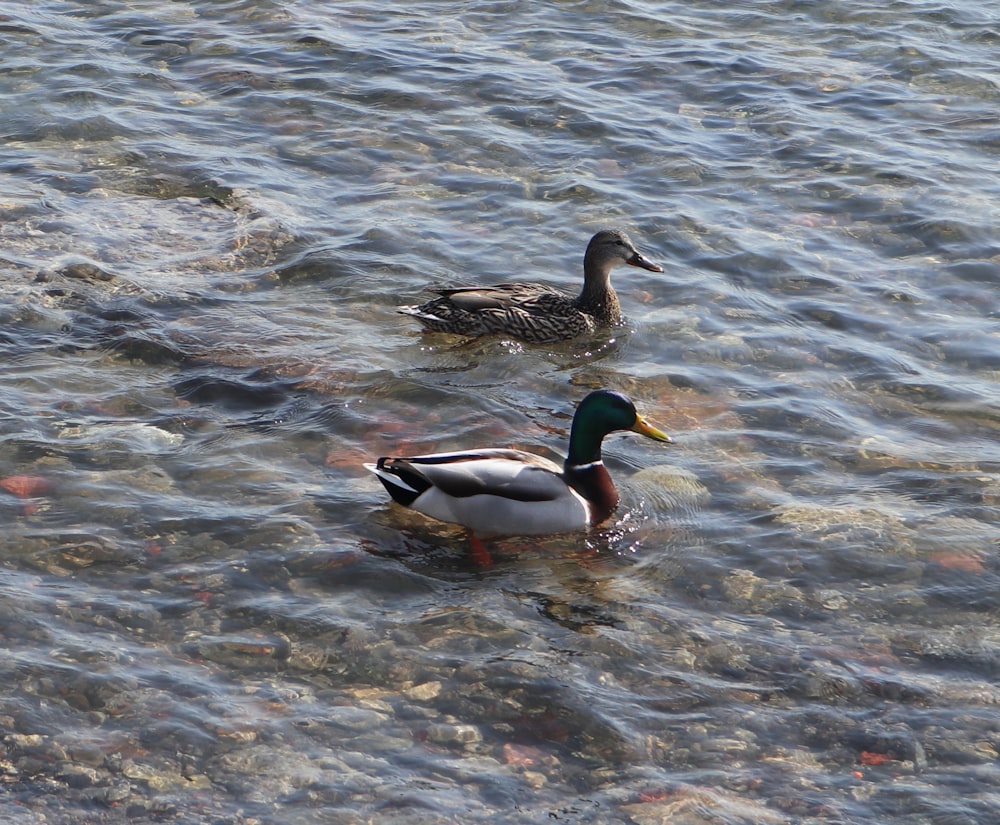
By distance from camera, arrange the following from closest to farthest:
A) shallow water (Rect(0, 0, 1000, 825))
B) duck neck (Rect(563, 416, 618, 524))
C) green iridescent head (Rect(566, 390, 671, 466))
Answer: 1. shallow water (Rect(0, 0, 1000, 825))
2. duck neck (Rect(563, 416, 618, 524))
3. green iridescent head (Rect(566, 390, 671, 466))

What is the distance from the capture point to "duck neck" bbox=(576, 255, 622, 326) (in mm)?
11164

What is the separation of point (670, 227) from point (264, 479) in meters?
5.39

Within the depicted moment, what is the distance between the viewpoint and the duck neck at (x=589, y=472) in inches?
331

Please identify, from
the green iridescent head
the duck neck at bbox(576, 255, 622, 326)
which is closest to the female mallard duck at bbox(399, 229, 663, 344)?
the duck neck at bbox(576, 255, 622, 326)

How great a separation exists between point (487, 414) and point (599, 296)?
2.02 m

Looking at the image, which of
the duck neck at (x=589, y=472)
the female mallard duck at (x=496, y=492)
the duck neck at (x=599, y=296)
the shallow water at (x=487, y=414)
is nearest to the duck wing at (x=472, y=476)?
the female mallard duck at (x=496, y=492)

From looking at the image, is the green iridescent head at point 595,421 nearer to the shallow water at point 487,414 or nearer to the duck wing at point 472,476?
the duck wing at point 472,476

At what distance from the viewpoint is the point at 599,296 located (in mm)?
11219

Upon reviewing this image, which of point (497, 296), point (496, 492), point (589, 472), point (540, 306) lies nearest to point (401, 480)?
point (496, 492)

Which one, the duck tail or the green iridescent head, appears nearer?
the duck tail

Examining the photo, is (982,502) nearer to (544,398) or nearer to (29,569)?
(544,398)

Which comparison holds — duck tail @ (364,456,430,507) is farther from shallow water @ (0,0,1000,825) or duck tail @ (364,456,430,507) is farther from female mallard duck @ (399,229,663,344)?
female mallard duck @ (399,229,663,344)

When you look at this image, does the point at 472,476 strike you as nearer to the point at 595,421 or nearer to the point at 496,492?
the point at 496,492

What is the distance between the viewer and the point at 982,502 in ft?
28.4
